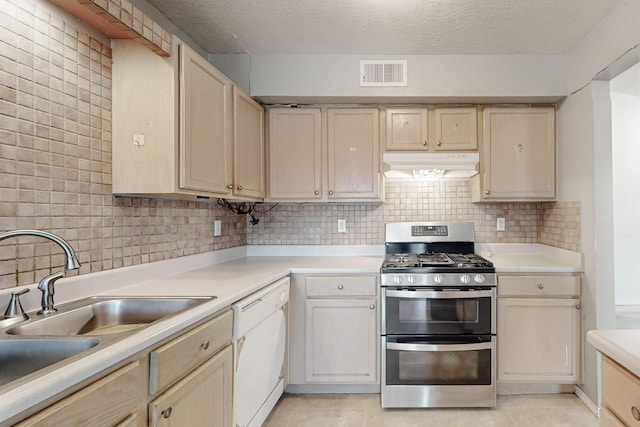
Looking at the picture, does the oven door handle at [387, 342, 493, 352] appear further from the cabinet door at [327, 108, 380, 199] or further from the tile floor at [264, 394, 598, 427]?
the cabinet door at [327, 108, 380, 199]

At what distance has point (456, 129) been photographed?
2.77 m

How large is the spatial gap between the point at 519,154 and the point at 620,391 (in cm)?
214

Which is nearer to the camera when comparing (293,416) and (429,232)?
(293,416)

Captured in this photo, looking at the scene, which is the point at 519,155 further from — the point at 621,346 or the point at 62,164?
the point at 62,164

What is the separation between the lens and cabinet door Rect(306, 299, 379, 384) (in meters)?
2.44

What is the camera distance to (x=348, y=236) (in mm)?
3109

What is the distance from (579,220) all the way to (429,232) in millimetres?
1010

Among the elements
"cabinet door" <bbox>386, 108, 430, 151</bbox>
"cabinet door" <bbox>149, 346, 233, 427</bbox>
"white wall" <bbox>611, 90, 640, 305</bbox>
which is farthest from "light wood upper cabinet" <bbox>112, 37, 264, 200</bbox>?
"white wall" <bbox>611, 90, 640, 305</bbox>

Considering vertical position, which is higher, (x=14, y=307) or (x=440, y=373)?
(x=14, y=307)

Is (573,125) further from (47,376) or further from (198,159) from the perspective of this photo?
(47,376)

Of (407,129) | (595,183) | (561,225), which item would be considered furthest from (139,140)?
(561,225)

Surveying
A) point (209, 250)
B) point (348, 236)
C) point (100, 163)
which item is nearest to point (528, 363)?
point (348, 236)

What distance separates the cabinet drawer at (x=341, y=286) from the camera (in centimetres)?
244

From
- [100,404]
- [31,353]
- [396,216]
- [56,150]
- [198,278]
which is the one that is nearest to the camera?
[100,404]
